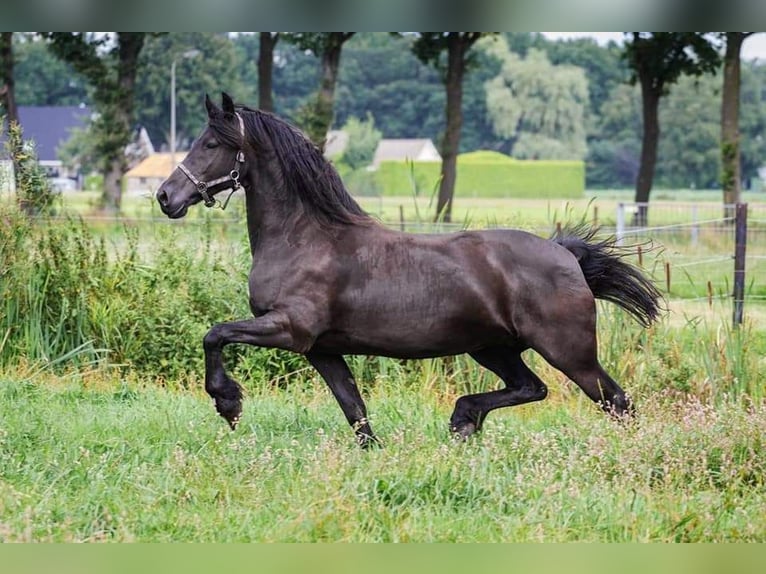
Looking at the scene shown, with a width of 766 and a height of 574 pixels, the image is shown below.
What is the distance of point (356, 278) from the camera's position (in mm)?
6484

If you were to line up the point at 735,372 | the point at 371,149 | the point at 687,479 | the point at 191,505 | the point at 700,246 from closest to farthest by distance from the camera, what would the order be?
the point at 191,505 < the point at 687,479 < the point at 735,372 < the point at 700,246 < the point at 371,149

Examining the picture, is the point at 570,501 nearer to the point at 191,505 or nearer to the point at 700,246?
the point at 191,505

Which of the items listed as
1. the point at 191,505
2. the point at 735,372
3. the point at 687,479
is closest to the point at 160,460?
the point at 191,505

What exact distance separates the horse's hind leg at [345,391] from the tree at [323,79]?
19859 millimetres

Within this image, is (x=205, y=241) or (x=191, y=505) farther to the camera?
(x=205, y=241)

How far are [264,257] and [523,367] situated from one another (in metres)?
1.68

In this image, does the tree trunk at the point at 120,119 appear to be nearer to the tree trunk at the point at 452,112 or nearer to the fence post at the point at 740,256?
the tree trunk at the point at 452,112

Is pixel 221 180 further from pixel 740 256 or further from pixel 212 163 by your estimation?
pixel 740 256

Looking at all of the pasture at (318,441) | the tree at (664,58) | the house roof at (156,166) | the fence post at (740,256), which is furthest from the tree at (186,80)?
the pasture at (318,441)

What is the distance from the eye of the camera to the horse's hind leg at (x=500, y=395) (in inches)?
267

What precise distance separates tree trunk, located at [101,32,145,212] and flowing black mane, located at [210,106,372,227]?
72.8 feet

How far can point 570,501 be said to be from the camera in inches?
214

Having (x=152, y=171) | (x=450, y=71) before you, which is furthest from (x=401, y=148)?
(x=450, y=71)

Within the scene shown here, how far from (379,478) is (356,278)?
135 centimetres
